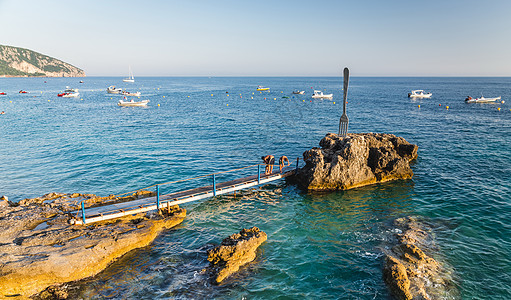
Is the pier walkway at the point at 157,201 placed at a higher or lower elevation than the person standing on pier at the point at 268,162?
lower

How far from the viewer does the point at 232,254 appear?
1420cm

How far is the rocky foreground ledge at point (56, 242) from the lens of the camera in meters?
12.1

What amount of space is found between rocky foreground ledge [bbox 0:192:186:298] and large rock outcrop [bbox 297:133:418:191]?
11.5 meters

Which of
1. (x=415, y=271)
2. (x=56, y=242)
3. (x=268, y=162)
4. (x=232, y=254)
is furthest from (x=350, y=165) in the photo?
(x=56, y=242)

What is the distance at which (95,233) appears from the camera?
15.2 meters

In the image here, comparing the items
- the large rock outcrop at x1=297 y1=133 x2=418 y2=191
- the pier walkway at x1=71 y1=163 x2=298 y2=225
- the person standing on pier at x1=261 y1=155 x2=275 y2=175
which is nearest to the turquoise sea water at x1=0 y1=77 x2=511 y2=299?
the pier walkway at x1=71 y1=163 x2=298 y2=225

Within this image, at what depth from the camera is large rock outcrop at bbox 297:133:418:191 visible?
23.8m

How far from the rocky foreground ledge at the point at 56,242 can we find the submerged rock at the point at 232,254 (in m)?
4.52

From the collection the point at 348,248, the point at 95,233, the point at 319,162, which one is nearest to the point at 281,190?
the point at 319,162

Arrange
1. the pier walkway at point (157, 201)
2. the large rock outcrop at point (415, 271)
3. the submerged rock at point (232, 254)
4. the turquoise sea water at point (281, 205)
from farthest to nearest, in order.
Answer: the pier walkway at point (157, 201) → the submerged rock at point (232, 254) → the turquoise sea water at point (281, 205) → the large rock outcrop at point (415, 271)

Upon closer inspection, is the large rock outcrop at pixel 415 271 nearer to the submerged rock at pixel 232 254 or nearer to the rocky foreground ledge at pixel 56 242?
the submerged rock at pixel 232 254

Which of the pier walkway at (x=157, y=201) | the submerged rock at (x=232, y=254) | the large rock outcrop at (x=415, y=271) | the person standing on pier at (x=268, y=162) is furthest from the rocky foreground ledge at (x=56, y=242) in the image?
the large rock outcrop at (x=415, y=271)

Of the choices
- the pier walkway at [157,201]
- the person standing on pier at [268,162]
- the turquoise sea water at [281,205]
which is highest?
the person standing on pier at [268,162]

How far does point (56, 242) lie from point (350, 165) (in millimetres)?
20739
